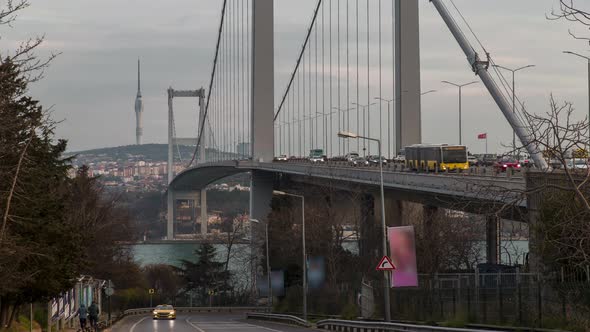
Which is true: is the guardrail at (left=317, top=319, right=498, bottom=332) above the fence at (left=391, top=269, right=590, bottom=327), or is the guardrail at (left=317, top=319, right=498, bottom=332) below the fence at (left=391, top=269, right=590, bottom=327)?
below

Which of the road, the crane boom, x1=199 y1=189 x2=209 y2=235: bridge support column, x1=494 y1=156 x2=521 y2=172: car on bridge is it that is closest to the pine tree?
x1=199 y1=189 x2=209 y2=235: bridge support column

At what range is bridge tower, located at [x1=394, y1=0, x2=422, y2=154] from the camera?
72.2 m

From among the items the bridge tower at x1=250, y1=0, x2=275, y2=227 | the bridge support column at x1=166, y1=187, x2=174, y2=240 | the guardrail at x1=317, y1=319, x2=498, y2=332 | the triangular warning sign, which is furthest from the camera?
the bridge support column at x1=166, y1=187, x2=174, y2=240

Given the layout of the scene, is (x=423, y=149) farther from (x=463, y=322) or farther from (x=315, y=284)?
(x=463, y=322)

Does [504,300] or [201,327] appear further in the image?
[201,327]

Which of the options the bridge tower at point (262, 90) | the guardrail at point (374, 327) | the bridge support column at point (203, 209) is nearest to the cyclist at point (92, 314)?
the guardrail at point (374, 327)

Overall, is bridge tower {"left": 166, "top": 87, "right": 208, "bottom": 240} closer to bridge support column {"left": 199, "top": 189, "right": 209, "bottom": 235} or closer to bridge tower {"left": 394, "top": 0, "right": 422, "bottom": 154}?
bridge support column {"left": 199, "top": 189, "right": 209, "bottom": 235}

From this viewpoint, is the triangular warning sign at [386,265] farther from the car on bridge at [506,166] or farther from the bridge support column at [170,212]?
the bridge support column at [170,212]

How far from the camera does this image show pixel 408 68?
7288 cm

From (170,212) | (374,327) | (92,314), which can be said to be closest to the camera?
(374,327)

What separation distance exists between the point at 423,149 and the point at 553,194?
40609 mm

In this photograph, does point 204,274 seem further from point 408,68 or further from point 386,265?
point 386,265

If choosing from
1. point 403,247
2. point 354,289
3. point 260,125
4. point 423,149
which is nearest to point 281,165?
point 260,125

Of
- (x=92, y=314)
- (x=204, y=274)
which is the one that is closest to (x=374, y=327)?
(x=92, y=314)
